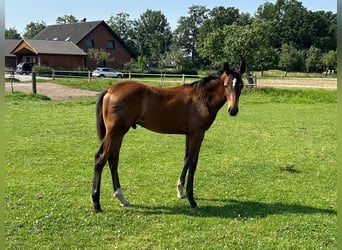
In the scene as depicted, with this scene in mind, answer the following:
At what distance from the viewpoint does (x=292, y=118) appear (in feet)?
49.9

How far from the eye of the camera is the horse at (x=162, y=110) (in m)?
5.08

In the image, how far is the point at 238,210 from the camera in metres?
5.30

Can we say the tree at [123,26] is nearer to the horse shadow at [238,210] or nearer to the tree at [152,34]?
the tree at [152,34]

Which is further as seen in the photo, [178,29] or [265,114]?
[178,29]

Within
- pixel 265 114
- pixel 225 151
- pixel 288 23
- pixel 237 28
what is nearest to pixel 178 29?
pixel 288 23

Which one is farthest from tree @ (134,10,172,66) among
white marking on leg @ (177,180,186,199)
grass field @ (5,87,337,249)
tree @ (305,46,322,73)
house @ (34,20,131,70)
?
white marking on leg @ (177,180,186,199)

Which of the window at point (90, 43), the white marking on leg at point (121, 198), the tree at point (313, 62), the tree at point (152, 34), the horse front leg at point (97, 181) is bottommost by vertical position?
the white marking on leg at point (121, 198)

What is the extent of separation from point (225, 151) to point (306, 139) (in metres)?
3.20

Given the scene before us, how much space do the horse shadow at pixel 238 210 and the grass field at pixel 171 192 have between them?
0.05 ft

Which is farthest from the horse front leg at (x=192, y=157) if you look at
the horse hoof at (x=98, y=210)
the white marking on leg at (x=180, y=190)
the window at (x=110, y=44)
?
the window at (x=110, y=44)

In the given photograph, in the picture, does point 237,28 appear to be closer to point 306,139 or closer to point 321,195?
point 306,139

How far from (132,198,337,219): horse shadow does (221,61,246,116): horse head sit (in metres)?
1.39

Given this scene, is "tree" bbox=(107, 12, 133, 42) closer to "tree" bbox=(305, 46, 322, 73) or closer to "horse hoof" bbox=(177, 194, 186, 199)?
"tree" bbox=(305, 46, 322, 73)

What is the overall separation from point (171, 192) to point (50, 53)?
150 ft
